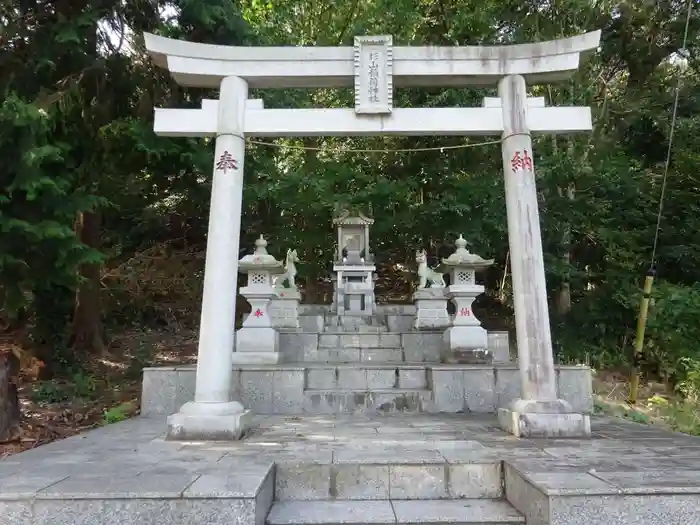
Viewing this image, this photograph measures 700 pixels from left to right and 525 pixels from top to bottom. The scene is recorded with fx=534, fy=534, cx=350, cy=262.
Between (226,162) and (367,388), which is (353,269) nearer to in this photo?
(367,388)

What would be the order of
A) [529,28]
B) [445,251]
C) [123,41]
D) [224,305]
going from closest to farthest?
[224,305], [123,41], [529,28], [445,251]

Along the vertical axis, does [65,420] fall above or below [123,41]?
below

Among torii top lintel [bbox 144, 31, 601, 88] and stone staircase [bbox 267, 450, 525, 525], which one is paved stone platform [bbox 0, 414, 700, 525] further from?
torii top lintel [bbox 144, 31, 601, 88]

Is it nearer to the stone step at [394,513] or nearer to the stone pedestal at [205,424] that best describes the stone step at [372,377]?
the stone pedestal at [205,424]

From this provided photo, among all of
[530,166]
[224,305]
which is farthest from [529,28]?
[224,305]

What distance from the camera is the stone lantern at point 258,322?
788 cm

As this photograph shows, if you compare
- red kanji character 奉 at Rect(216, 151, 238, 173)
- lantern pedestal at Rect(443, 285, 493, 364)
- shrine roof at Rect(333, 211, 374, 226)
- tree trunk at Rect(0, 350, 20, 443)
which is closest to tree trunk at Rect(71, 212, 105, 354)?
tree trunk at Rect(0, 350, 20, 443)

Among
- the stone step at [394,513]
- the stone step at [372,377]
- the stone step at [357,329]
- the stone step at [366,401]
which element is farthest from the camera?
the stone step at [357,329]

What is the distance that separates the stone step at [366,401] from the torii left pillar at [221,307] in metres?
1.38

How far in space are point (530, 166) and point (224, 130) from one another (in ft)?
10.1

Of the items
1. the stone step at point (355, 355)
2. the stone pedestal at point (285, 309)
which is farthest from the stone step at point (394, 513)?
the stone pedestal at point (285, 309)

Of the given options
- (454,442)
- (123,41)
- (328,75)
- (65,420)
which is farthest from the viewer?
(123,41)

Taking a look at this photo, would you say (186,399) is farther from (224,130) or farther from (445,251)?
(445,251)

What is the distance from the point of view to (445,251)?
1530cm
